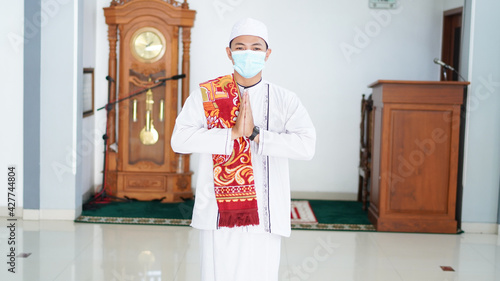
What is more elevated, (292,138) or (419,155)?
(292,138)

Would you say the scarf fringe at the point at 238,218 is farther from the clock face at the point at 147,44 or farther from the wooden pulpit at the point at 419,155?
the clock face at the point at 147,44

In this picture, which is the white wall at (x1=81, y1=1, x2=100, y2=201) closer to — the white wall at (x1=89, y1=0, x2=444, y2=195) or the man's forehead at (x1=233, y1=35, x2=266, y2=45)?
the white wall at (x1=89, y1=0, x2=444, y2=195)

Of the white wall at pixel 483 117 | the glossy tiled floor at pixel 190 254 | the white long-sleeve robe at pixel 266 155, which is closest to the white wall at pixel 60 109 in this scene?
the glossy tiled floor at pixel 190 254

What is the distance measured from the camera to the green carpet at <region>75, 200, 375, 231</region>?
530cm

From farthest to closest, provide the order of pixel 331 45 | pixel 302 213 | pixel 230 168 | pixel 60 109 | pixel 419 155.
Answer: pixel 331 45, pixel 302 213, pixel 60 109, pixel 419 155, pixel 230 168

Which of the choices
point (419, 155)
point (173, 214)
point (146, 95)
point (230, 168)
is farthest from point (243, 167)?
point (146, 95)

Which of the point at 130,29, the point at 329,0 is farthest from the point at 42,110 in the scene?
the point at 329,0

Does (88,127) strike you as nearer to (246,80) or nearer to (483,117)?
(483,117)

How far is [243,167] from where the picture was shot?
2.34 metres

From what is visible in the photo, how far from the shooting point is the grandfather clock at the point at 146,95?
6129 millimetres

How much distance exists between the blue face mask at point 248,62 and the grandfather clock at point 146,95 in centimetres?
394

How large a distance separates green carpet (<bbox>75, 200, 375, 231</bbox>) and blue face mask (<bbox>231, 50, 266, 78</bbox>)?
10.2 ft

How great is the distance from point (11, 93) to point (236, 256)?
370 centimetres

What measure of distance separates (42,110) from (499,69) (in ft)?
12.9
